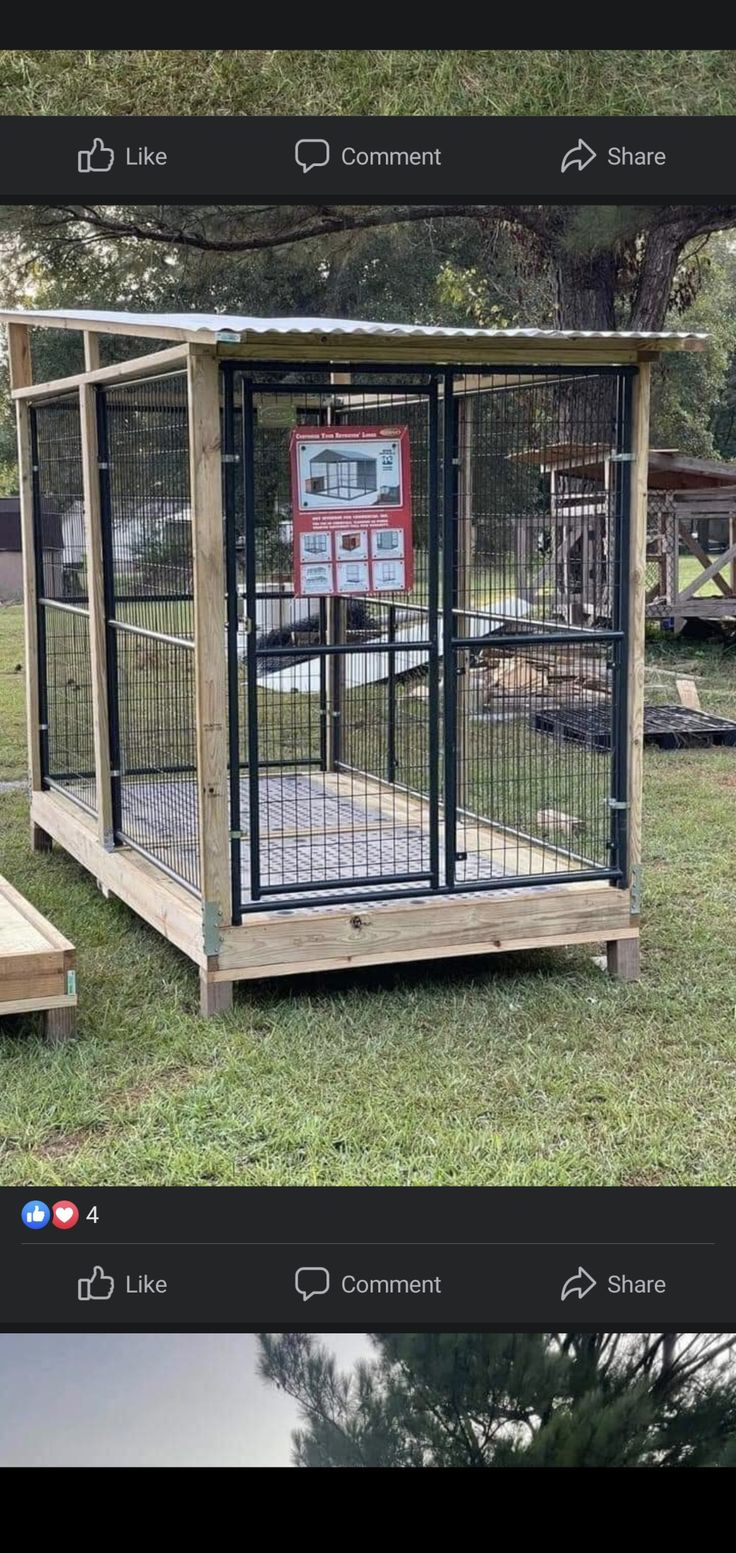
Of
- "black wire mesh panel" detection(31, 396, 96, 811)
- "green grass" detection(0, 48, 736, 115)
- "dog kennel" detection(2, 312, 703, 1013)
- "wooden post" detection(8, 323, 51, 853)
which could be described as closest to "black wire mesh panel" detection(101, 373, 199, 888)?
"dog kennel" detection(2, 312, 703, 1013)

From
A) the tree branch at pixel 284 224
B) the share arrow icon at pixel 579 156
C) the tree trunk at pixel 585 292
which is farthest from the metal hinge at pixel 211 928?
the tree trunk at pixel 585 292

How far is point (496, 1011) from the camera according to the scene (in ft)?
17.5

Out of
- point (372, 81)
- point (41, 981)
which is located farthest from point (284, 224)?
point (41, 981)

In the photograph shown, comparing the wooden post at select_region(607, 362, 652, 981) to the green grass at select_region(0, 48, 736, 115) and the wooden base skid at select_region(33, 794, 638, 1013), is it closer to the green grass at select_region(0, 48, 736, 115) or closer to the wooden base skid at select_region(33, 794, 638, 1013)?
the wooden base skid at select_region(33, 794, 638, 1013)

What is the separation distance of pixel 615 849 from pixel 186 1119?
205 cm

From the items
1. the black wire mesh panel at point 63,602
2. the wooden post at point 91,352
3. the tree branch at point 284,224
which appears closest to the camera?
the wooden post at point 91,352

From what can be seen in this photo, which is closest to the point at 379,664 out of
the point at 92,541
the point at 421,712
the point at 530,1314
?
the point at 421,712

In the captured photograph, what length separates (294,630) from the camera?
760cm

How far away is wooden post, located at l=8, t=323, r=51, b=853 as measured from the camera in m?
7.45

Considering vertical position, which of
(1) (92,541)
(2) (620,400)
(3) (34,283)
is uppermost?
(3) (34,283)

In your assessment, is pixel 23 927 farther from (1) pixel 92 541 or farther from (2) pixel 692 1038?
(2) pixel 692 1038

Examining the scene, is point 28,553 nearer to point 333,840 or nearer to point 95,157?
point 333,840

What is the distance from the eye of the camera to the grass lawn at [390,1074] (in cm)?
410

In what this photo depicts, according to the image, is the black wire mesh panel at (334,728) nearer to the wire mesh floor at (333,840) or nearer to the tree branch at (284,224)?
the wire mesh floor at (333,840)
